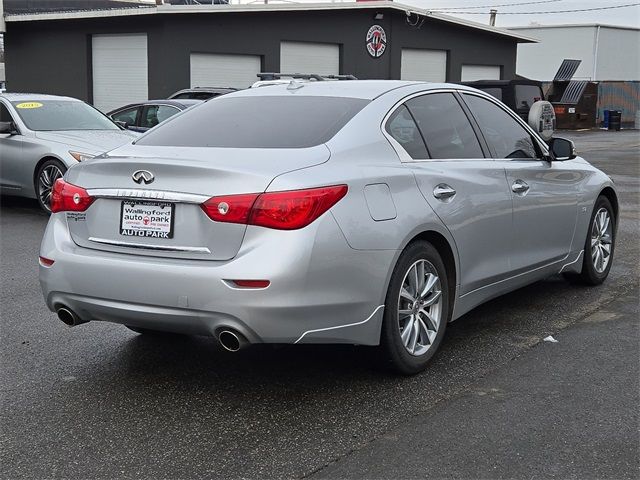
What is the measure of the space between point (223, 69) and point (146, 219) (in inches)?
830

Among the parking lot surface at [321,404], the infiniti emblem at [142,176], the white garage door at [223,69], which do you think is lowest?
the parking lot surface at [321,404]

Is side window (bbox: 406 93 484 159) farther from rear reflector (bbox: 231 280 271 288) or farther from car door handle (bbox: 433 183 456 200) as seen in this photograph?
rear reflector (bbox: 231 280 271 288)

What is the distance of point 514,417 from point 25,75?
2639 cm

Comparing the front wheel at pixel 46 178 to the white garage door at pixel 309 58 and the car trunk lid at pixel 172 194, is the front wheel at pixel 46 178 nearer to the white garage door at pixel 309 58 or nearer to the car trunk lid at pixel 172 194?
the car trunk lid at pixel 172 194

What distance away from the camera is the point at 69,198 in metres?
4.70

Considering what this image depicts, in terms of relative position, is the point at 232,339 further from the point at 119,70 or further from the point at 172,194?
the point at 119,70

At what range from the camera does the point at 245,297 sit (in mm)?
4078

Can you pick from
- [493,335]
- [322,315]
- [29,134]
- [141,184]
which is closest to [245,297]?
[322,315]

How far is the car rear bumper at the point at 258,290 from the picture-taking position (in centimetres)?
408

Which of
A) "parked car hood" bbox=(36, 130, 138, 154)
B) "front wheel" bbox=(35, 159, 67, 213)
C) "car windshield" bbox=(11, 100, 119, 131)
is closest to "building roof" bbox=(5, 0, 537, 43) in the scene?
"car windshield" bbox=(11, 100, 119, 131)

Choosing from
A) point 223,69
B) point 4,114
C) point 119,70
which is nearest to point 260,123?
point 4,114

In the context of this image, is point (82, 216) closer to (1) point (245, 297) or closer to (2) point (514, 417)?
(1) point (245, 297)

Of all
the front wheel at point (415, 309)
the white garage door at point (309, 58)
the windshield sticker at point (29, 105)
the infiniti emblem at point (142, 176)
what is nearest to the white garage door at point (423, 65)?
the white garage door at point (309, 58)

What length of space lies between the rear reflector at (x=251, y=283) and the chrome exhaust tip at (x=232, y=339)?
0.24 metres
